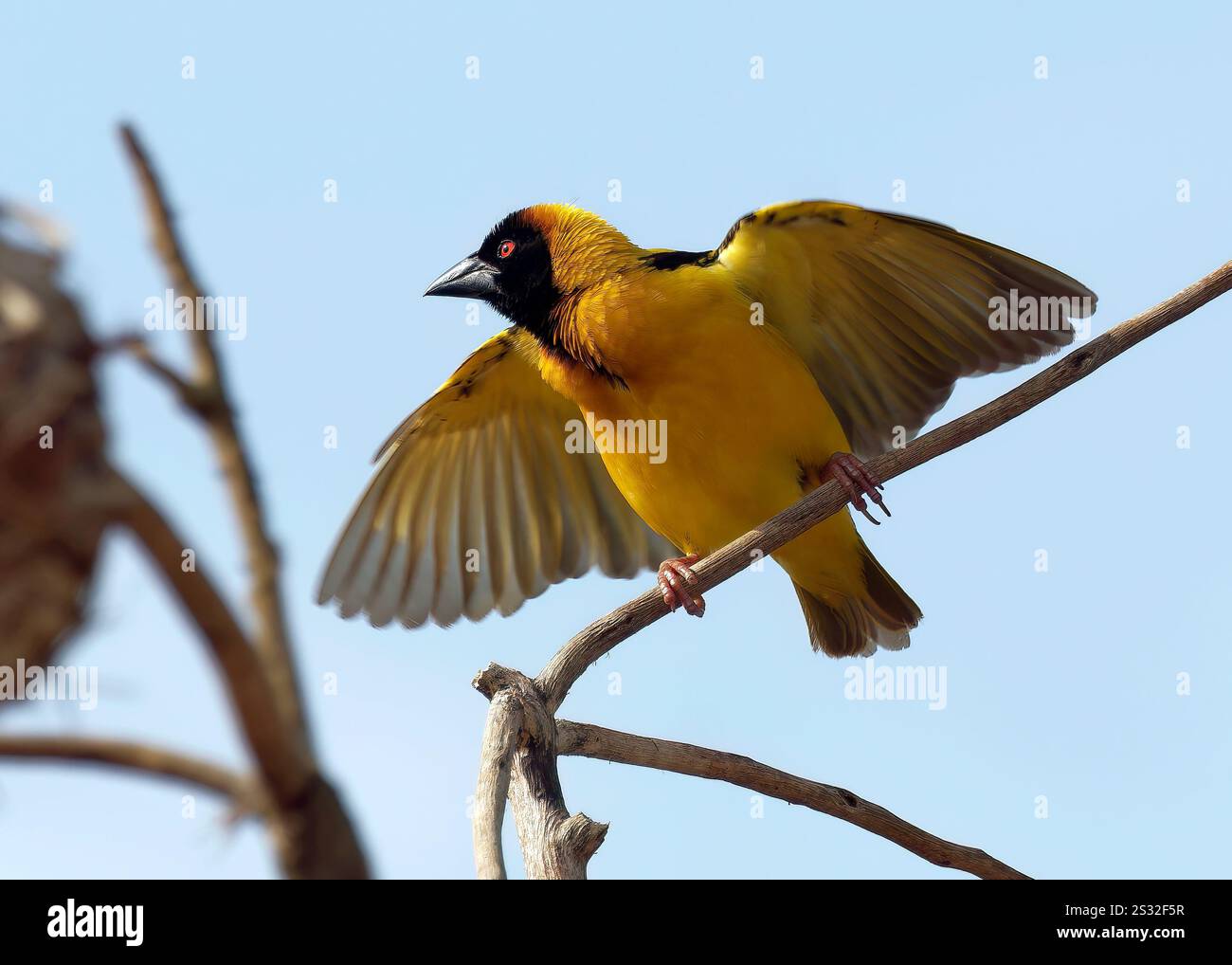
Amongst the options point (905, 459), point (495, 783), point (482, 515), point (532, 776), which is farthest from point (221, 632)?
point (482, 515)

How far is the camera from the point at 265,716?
1.82 feet

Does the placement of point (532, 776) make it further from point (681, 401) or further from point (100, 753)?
point (100, 753)

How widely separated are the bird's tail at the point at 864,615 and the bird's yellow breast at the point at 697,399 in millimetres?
711

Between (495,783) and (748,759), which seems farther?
(748,759)

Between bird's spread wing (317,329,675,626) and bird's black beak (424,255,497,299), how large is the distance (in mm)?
414

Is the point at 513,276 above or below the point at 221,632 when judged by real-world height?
above

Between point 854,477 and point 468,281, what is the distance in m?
1.90

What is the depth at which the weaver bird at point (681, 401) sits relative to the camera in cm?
421

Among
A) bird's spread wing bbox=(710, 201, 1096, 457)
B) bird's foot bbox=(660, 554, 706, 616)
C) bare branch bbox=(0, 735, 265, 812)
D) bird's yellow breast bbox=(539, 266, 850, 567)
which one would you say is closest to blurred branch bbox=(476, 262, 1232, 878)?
bird's foot bbox=(660, 554, 706, 616)

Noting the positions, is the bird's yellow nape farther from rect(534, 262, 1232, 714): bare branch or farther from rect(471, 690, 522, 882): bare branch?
rect(471, 690, 522, 882): bare branch

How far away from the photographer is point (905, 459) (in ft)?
10.8

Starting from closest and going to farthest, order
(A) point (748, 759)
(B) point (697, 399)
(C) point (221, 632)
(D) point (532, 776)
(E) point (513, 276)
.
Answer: (C) point (221, 632), (D) point (532, 776), (A) point (748, 759), (B) point (697, 399), (E) point (513, 276)

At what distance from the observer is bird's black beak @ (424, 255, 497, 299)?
16.6 feet
